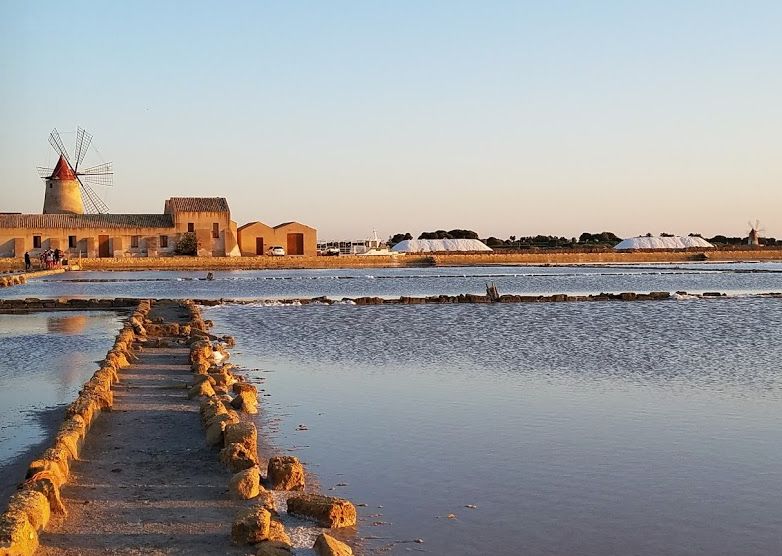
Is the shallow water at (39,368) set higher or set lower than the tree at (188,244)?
lower

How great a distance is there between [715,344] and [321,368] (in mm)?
5759

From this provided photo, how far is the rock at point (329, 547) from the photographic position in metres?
4.02

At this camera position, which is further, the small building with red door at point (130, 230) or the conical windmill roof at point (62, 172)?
the conical windmill roof at point (62, 172)

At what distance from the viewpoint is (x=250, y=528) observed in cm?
420

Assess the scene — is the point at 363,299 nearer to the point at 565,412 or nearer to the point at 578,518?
the point at 565,412

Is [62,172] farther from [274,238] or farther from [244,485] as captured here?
[244,485]

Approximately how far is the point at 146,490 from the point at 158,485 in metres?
0.12

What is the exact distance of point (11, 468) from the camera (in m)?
5.71

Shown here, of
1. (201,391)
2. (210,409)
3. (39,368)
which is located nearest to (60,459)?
(210,409)

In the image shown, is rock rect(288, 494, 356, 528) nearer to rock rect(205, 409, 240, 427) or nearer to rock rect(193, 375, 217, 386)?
rock rect(205, 409, 240, 427)

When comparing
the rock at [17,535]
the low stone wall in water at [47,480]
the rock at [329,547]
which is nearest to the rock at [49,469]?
the low stone wall in water at [47,480]

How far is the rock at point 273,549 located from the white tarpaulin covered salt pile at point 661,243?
69447 mm

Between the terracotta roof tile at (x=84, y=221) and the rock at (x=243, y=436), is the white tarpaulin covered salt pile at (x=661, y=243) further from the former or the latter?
the rock at (x=243, y=436)

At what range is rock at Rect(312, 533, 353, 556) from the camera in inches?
158
